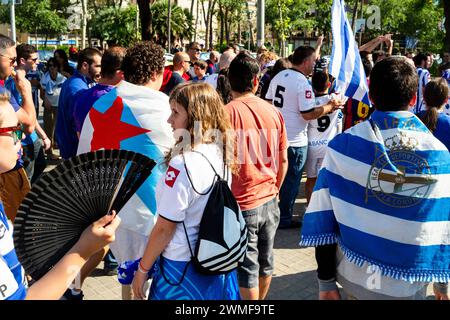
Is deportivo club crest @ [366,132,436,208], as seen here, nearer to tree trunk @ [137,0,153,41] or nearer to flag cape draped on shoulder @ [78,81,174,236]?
flag cape draped on shoulder @ [78,81,174,236]

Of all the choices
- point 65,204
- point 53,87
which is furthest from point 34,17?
point 65,204

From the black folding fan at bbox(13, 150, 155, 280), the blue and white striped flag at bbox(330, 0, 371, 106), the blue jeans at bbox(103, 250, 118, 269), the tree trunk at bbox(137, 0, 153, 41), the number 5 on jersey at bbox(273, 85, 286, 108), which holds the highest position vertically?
the tree trunk at bbox(137, 0, 153, 41)

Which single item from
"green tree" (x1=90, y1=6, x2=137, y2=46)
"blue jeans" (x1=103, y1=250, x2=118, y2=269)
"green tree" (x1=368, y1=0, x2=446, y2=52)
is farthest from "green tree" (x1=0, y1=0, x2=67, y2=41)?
"blue jeans" (x1=103, y1=250, x2=118, y2=269)

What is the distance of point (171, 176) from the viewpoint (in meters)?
2.27

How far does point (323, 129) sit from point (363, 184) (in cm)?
368

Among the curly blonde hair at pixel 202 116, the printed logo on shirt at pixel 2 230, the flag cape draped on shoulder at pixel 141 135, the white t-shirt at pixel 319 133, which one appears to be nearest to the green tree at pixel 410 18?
the white t-shirt at pixel 319 133

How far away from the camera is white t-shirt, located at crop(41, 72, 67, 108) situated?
28.6 feet

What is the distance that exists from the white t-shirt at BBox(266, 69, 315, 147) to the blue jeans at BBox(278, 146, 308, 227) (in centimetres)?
11

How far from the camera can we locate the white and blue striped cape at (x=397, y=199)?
2.00 m

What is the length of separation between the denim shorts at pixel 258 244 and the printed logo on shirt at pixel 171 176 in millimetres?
1093
